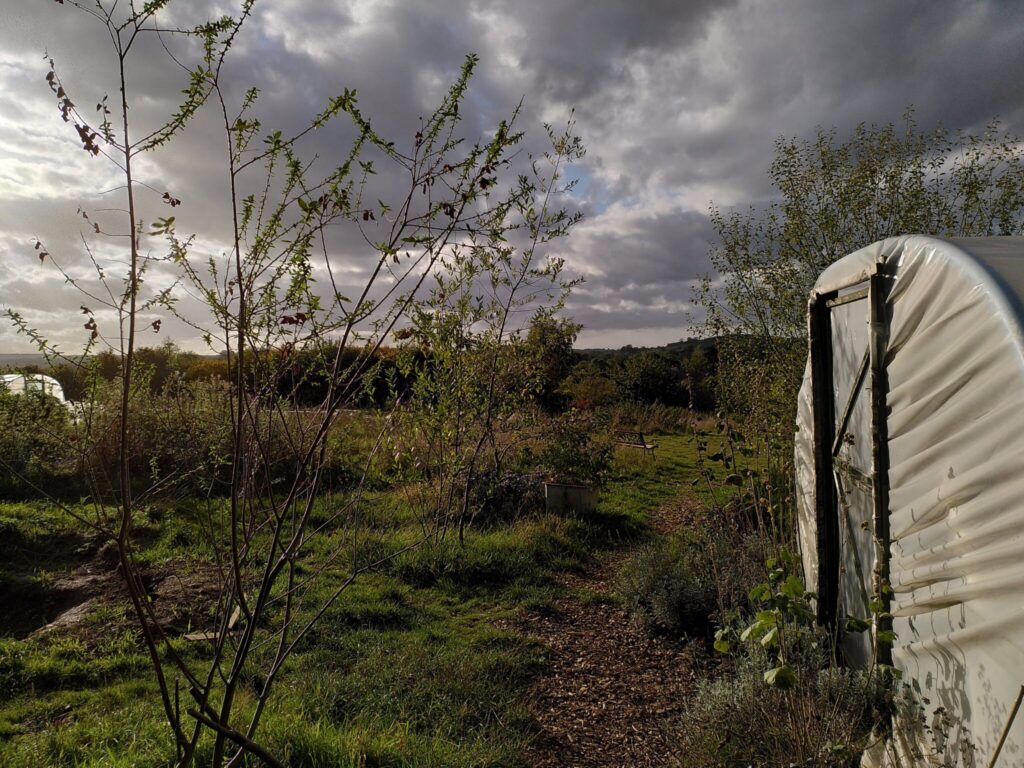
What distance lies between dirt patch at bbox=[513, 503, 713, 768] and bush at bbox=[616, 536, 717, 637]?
15cm

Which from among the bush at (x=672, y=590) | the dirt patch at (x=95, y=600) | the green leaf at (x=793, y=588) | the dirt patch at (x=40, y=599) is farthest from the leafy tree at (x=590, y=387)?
the green leaf at (x=793, y=588)

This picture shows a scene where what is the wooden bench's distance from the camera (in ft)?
43.0

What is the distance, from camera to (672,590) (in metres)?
5.25

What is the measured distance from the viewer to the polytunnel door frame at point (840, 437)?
308 centimetres

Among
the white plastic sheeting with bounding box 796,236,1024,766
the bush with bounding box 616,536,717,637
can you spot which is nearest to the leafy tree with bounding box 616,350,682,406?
the bush with bounding box 616,536,717,637

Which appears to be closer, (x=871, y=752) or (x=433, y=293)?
(x=871, y=752)

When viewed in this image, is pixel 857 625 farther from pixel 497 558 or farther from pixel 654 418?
pixel 654 418

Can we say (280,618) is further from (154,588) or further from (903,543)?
(903,543)

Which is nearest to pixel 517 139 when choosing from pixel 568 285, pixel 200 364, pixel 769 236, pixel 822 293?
pixel 822 293

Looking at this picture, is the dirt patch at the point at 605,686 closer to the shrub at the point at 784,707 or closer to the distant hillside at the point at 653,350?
the shrub at the point at 784,707

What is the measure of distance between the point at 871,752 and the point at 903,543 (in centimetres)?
105

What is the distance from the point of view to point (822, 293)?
418 centimetres

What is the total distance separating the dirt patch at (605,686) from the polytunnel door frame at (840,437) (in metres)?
1.15

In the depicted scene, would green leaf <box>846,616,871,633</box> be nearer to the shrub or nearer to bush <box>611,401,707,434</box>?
the shrub
